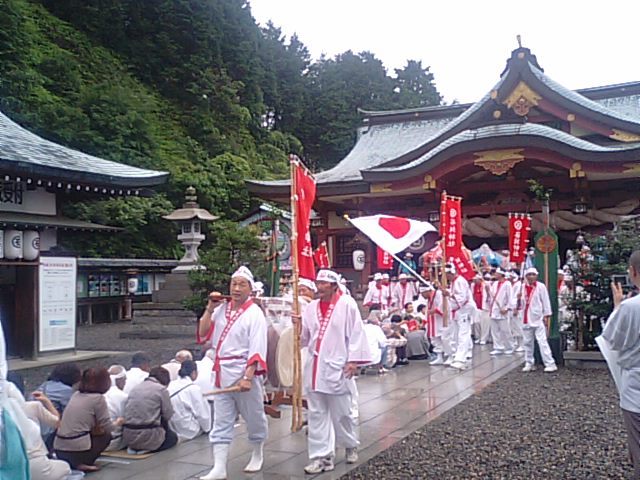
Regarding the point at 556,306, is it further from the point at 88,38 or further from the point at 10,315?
the point at 88,38

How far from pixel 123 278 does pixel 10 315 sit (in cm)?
1176

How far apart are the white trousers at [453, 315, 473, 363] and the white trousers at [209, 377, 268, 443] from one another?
640 cm

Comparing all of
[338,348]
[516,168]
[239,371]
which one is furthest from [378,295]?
[239,371]

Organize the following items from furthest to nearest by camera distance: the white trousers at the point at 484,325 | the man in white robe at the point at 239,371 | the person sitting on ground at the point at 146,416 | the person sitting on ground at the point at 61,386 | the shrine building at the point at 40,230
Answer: the white trousers at the point at 484,325
the shrine building at the point at 40,230
the person sitting on ground at the point at 146,416
the person sitting on ground at the point at 61,386
the man in white robe at the point at 239,371

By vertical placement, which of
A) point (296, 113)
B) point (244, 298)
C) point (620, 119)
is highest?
point (296, 113)

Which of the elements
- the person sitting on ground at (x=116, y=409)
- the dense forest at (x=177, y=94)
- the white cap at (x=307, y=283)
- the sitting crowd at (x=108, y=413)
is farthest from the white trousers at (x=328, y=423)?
the dense forest at (x=177, y=94)

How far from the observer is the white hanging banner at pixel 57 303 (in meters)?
12.1

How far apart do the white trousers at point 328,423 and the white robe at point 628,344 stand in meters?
2.25

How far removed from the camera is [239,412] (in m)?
5.28

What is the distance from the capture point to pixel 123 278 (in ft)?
77.7

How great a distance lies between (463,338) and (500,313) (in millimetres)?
1991

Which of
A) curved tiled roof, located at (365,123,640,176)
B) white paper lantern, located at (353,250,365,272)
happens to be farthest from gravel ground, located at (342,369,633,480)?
white paper lantern, located at (353,250,365,272)

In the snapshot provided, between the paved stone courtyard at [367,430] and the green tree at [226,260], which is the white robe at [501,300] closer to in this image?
the paved stone courtyard at [367,430]

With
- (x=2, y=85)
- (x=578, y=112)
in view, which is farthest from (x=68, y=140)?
(x=578, y=112)
